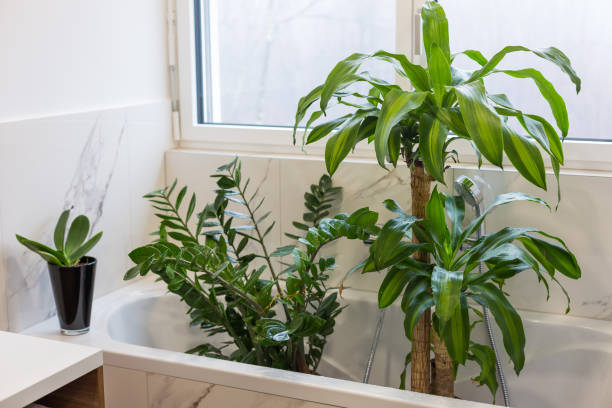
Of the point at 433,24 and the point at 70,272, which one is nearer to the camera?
the point at 433,24

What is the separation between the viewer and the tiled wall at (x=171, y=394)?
1.76 m

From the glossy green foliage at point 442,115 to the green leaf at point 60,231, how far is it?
79 centimetres

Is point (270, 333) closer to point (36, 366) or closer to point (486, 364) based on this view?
point (486, 364)

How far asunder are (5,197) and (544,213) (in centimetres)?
155

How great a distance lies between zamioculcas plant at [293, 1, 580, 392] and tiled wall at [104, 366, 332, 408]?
1.29 ft

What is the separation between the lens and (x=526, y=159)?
1.50 m

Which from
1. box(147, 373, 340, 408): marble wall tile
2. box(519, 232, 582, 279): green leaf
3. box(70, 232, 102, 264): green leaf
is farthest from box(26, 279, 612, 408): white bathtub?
box(519, 232, 582, 279): green leaf

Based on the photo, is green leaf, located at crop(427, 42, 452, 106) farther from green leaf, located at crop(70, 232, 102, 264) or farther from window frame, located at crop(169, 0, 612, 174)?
green leaf, located at crop(70, 232, 102, 264)

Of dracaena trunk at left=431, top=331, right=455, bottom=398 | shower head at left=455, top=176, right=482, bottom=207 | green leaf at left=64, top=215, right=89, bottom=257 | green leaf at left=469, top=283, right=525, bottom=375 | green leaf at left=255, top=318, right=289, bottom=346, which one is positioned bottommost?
dracaena trunk at left=431, top=331, right=455, bottom=398

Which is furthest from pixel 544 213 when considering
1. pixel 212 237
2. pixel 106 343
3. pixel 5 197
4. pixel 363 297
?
pixel 5 197

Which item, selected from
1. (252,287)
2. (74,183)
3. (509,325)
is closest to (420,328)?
(509,325)

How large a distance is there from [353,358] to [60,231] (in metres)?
1.01

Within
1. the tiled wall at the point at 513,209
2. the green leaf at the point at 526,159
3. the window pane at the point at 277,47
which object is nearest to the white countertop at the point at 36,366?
the green leaf at the point at 526,159

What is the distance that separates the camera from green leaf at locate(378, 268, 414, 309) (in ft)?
5.56
